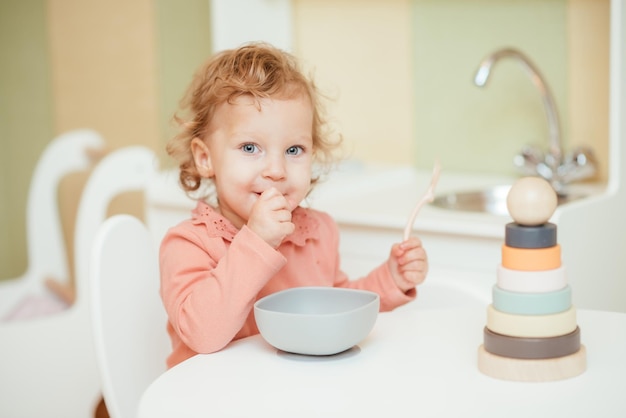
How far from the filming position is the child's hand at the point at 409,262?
52.9 inches

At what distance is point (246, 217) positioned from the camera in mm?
1339

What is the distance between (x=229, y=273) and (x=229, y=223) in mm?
190

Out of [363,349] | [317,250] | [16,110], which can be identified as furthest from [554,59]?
[16,110]

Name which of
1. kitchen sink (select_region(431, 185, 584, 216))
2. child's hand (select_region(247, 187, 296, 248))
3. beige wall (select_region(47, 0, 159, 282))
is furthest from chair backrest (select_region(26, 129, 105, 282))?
child's hand (select_region(247, 187, 296, 248))

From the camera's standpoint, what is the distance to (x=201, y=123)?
136cm

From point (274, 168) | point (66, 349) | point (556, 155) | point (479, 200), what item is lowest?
point (66, 349)

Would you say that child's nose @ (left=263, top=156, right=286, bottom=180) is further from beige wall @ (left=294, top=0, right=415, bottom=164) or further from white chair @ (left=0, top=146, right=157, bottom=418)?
beige wall @ (left=294, top=0, right=415, bottom=164)

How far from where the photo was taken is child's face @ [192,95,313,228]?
1269 millimetres

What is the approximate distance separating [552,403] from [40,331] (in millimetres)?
1541

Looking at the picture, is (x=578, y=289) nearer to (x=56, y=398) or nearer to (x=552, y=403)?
(x=552, y=403)

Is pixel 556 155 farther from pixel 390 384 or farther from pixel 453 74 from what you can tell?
pixel 390 384

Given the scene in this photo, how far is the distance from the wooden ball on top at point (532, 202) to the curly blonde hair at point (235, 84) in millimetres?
425

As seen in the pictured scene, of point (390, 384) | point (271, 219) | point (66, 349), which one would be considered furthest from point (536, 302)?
point (66, 349)

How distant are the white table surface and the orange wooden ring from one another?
12 centimetres
